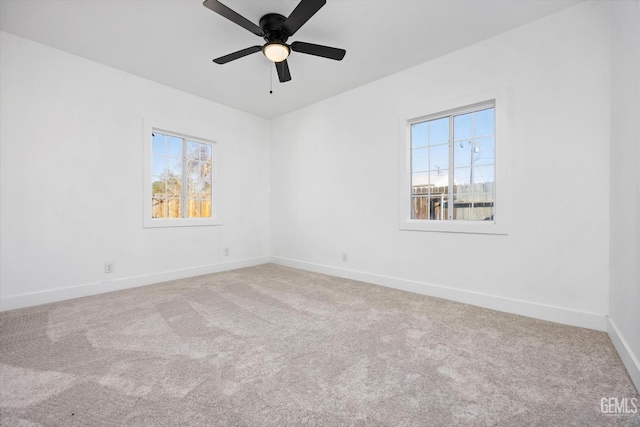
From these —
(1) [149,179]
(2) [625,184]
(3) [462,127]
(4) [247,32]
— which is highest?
(4) [247,32]

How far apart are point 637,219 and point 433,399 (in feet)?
5.34

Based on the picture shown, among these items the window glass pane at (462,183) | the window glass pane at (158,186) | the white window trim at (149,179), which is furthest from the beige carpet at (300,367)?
the window glass pane at (158,186)

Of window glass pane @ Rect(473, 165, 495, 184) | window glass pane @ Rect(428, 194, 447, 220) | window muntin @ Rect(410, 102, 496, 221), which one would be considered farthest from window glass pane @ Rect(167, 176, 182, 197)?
window glass pane @ Rect(473, 165, 495, 184)

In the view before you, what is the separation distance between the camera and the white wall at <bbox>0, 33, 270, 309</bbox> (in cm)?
280

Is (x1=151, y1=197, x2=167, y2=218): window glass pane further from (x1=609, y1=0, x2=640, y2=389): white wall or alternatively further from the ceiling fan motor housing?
(x1=609, y1=0, x2=640, y2=389): white wall

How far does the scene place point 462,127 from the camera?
10.4 ft

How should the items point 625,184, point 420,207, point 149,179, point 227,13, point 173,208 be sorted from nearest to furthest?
1. point 625,184
2. point 227,13
3. point 420,207
4. point 149,179
5. point 173,208

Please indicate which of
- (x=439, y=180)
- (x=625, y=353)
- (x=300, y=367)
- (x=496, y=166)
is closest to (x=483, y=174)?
(x=496, y=166)

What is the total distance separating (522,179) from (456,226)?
764 millimetres

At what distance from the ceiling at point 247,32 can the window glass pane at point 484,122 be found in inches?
29.5

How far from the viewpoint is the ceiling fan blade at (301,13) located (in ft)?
6.41

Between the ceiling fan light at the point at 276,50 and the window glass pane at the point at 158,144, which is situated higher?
the ceiling fan light at the point at 276,50

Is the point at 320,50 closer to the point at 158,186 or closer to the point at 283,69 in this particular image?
the point at 283,69

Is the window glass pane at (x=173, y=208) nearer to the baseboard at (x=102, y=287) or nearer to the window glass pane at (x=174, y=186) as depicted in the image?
the window glass pane at (x=174, y=186)
